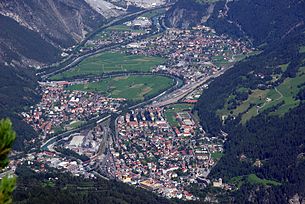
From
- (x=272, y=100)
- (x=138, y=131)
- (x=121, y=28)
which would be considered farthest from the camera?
(x=121, y=28)

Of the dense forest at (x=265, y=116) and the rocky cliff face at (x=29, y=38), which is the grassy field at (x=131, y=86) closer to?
the dense forest at (x=265, y=116)

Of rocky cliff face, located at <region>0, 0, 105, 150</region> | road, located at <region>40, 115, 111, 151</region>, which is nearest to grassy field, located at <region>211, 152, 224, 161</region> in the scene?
road, located at <region>40, 115, 111, 151</region>

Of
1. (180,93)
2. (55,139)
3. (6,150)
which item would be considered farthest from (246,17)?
(6,150)

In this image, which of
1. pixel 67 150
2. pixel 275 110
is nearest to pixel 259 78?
pixel 275 110

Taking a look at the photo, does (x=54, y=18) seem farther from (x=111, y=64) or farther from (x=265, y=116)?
(x=265, y=116)

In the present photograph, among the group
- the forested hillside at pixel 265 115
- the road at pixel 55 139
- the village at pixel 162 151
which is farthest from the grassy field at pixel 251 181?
the road at pixel 55 139

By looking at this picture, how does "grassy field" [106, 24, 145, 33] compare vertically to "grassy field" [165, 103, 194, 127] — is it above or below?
above

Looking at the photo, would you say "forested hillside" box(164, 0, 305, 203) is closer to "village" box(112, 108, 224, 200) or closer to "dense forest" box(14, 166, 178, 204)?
"village" box(112, 108, 224, 200)
